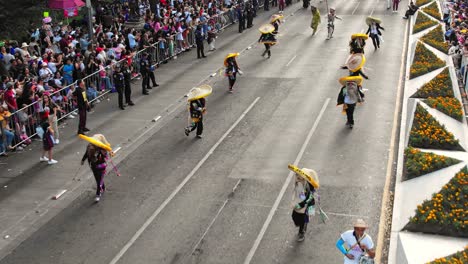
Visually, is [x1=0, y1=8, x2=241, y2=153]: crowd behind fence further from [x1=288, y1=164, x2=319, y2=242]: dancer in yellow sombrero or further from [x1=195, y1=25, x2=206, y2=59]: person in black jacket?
[x1=288, y1=164, x2=319, y2=242]: dancer in yellow sombrero

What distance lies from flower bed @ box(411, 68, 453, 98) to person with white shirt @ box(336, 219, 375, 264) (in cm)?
1247

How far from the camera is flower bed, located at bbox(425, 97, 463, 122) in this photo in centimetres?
1888

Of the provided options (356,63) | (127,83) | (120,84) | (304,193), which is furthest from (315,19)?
(304,193)

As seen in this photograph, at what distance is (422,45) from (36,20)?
1921 centimetres

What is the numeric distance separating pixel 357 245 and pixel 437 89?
41.8 ft

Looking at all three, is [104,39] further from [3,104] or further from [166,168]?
[166,168]

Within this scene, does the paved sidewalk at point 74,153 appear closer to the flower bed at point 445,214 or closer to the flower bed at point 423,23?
the flower bed at point 445,214

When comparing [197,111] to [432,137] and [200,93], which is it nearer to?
[200,93]

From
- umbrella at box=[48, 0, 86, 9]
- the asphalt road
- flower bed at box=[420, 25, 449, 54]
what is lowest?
the asphalt road

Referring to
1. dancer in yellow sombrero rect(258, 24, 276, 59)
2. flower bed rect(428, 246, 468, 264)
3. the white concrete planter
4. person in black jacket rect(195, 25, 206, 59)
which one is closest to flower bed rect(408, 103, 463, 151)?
the white concrete planter

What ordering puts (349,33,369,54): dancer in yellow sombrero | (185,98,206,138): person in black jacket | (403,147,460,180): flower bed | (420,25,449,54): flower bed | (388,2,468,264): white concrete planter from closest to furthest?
(388,2,468,264): white concrete planter → (403,147,460,180): flower bed → (185,98,206,138): person in black jacket → (349,33,369,54): dancer in yellow sombrero → (420,25,449,54): flower bed

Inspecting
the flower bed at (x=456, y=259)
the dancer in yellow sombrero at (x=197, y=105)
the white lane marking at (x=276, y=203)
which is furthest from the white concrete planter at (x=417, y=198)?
the dancer in yellow sombrero at (x=197, y=105)

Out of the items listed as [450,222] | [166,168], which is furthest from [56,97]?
[450,222]

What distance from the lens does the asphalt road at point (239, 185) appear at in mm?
12789
